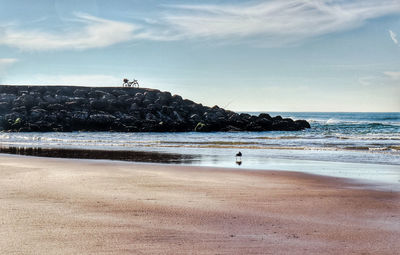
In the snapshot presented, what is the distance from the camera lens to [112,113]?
177ft

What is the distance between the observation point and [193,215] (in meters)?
8.13

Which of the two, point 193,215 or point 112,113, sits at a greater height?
point 112,113

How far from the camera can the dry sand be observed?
20.7 ft

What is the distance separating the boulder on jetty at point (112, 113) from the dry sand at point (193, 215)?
34.3m

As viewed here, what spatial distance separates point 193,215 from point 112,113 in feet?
155

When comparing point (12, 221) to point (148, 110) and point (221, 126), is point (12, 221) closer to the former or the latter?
point (221, 126)

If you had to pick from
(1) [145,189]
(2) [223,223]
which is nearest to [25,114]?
(1) [145,189]

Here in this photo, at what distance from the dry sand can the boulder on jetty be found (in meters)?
34.3

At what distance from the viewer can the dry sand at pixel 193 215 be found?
248 inches

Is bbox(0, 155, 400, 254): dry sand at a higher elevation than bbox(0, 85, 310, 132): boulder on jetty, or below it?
below

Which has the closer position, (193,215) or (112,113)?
(193,215)

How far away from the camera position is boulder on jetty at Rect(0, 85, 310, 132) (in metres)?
46.8

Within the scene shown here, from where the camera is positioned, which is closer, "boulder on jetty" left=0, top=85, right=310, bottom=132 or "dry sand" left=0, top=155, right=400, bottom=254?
"dry sand" left=0, top=155, right=400, bottom=254

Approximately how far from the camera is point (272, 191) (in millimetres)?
10836
